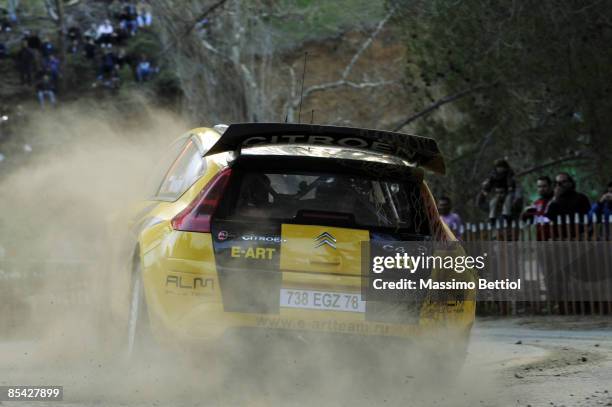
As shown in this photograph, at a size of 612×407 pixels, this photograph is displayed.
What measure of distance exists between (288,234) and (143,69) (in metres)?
41.2

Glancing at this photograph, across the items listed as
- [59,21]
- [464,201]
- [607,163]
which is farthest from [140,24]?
[607,163]

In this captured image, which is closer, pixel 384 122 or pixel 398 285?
pixel 398 285

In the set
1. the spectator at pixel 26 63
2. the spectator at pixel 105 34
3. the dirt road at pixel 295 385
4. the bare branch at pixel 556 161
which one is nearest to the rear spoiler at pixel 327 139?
the dirt road at pixel 295 385

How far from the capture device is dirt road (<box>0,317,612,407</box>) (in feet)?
23.8

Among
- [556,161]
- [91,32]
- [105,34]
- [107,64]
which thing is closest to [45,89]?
[107,64]

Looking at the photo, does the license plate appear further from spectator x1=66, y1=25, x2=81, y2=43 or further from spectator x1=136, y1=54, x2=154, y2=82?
spectator x1=66, y1=25, x2=81, y2=43

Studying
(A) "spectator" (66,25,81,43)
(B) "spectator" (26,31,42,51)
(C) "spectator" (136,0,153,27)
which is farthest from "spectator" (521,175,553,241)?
(A) "spectator" (66,25,81,43)

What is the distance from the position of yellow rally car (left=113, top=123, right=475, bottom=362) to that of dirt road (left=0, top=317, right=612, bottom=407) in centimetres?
36

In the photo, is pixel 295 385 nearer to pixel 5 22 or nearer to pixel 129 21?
pixel 129 21

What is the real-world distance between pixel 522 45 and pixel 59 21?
30.0 meters

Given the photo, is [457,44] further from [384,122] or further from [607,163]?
[384,122]

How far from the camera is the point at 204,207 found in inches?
287

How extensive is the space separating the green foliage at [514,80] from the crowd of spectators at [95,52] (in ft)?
76.8

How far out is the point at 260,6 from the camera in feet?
108
